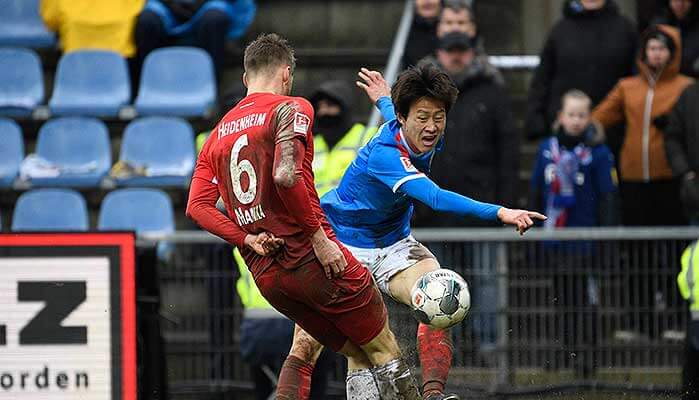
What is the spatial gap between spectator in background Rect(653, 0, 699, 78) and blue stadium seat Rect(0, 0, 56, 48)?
567 centimetres

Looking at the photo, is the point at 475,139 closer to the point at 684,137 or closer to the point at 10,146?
the point at 684,137

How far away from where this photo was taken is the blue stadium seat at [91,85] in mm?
13781

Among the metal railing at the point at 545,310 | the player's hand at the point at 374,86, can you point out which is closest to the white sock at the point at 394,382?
the player's hand at the point at 374,86

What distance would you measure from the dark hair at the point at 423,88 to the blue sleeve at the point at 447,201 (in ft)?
1.71

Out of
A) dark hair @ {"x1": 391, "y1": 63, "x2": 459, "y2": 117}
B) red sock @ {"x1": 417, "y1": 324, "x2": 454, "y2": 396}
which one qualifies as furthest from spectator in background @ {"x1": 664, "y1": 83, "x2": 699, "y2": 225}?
dark hair @ {"x1": 391, "y1": 63, "x2": 459, "y2": 117}

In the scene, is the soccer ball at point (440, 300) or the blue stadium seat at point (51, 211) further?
the blue stadium seat at point (51, 211)

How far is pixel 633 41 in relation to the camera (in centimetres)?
1308

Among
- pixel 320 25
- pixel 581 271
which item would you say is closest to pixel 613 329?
pixel 581 271

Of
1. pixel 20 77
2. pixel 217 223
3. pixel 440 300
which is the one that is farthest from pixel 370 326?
pixel 20 77

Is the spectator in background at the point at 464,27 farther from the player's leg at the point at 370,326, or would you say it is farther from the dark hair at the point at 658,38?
the player's leg at the point at 370,326

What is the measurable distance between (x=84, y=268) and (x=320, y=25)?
5335 millimetres

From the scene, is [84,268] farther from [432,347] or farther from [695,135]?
[695,135]

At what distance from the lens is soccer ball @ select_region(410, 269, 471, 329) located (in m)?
8.60

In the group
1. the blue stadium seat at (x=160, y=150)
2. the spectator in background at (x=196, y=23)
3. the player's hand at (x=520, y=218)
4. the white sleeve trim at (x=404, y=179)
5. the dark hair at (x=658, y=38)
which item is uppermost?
the spectator in background at (x=196, y=23)
